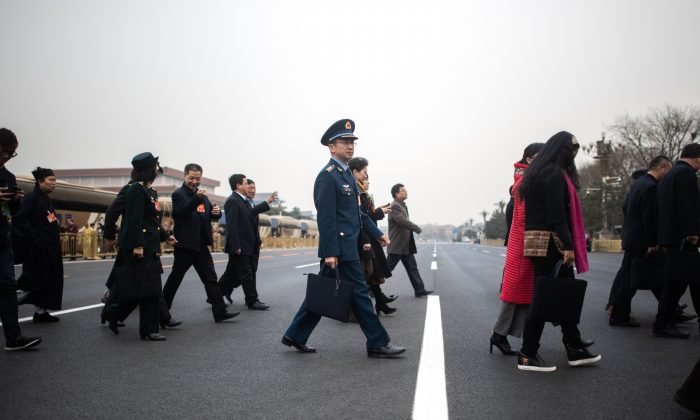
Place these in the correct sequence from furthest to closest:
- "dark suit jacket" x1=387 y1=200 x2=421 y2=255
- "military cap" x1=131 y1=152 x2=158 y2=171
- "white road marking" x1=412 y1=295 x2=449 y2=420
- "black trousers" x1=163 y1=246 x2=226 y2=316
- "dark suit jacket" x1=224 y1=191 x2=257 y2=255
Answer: "dark suit jacket" x1=387 y1=200 x2=421 y2=255 → "dark suit jacket" x1=224 y1=191 x2=257 y2=255 → "black trousers" x1=163 y1=246 x2=226 y2=316 → "military cap" x1=131 y1=152 x2=158 y2=171 → "white road marking" x1=412 y1=295 x2=449 y2=420

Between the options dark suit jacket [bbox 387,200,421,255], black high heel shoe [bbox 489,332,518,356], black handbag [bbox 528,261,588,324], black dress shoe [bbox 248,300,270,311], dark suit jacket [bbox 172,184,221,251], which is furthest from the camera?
dark suit jacket [bbox 387,200,421,255]

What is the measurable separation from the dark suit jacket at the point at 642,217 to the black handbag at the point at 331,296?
3.79 meters

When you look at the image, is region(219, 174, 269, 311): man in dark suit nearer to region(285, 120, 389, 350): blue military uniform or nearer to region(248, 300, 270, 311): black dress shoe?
region(248, 300, 270, 311): black dress shoe

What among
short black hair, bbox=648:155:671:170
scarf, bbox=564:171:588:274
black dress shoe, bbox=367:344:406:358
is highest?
short black hair, bbox=648:155:671:170

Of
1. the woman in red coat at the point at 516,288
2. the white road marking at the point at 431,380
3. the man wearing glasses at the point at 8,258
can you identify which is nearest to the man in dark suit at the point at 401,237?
the white road marking at the point at 431,380

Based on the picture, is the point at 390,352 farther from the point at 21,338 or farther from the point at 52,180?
the point at 52,180

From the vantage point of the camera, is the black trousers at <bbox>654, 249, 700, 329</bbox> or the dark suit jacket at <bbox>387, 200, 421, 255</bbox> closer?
the black trousers at <bbox>654, 249, 700, 329</bbox>

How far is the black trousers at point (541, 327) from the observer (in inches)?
173

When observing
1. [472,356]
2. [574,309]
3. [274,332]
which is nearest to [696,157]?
[574,309]

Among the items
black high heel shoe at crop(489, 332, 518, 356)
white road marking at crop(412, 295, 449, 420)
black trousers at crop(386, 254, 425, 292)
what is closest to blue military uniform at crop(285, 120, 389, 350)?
white road marking at crop(412, 295, 449, 420)

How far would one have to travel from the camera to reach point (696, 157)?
5.83 metres

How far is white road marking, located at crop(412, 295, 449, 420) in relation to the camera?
322 centimetres

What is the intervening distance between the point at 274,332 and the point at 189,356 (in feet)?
4.53

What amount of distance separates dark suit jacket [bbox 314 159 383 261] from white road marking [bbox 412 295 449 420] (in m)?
1.09
